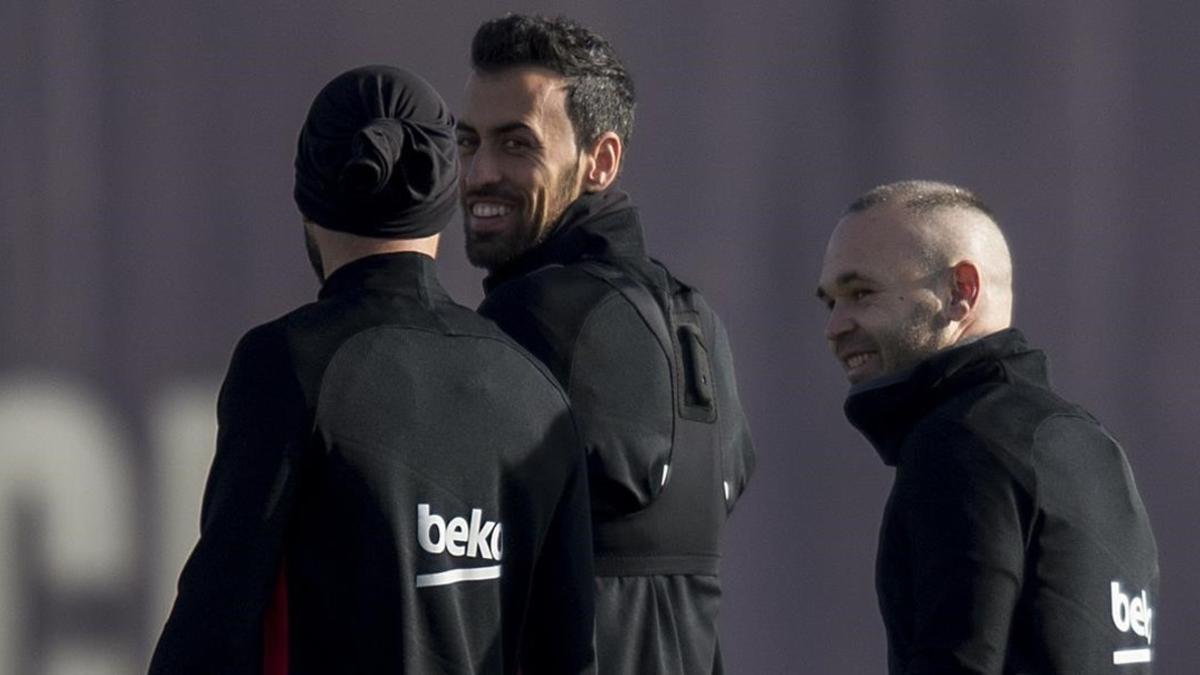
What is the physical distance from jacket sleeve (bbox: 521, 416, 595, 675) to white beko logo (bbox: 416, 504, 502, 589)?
0.25 ft

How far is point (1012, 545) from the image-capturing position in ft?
7.32

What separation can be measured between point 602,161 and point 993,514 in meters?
0.83

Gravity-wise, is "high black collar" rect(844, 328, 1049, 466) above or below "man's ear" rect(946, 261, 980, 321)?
below

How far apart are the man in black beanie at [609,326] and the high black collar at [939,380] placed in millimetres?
266

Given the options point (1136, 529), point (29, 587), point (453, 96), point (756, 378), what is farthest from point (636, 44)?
point (1136, 529)

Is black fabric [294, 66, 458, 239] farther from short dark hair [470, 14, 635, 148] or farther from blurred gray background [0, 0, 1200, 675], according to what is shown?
blurred gray background [0, 0, 1200, 675]

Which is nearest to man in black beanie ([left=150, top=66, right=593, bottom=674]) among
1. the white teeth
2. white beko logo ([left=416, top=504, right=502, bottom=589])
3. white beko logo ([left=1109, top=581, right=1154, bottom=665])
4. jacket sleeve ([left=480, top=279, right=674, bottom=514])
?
white beko logo ([left=416, top=504, right=502, bottom=589])

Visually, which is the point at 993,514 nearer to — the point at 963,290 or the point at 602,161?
the point at 963,290

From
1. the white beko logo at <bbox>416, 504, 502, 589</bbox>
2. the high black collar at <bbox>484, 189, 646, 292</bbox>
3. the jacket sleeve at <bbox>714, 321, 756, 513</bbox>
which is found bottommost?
the white beko logo at <bbox>416, 504, 502, 589</bbox>

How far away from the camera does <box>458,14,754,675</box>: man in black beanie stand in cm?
250

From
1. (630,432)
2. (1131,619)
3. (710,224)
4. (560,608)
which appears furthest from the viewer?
(710,224)

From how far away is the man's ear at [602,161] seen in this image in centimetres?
281

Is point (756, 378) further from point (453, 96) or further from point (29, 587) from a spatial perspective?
point (29, 587)

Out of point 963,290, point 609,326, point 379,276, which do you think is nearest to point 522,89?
point 609,326
